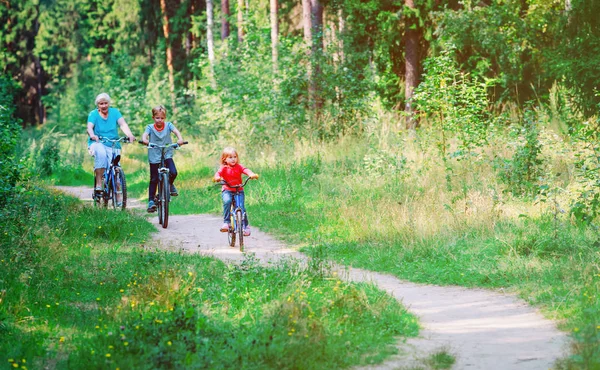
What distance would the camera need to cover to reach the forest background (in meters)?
9.95

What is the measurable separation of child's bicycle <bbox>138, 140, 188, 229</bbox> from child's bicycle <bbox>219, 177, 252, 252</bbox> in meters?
1.94

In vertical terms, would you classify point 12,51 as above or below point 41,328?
above

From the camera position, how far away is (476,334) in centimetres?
721

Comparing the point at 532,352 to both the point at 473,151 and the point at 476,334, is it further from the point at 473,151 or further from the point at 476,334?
the point at 473,151

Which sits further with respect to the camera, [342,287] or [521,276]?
[521,276]

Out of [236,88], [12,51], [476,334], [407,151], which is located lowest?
[476,334]

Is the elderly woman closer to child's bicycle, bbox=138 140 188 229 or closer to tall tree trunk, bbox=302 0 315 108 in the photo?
child's bicycle, bbox=138 140 188 229

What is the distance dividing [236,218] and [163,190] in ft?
7.91

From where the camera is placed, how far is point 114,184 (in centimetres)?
1406

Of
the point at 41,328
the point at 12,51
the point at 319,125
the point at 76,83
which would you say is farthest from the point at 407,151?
the point at 12,51

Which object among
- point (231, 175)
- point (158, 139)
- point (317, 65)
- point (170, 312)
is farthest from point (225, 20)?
point (170, 312)

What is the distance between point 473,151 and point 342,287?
7371mm

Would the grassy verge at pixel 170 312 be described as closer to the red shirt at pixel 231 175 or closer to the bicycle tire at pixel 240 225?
the bicycle tire at pixel 240 225

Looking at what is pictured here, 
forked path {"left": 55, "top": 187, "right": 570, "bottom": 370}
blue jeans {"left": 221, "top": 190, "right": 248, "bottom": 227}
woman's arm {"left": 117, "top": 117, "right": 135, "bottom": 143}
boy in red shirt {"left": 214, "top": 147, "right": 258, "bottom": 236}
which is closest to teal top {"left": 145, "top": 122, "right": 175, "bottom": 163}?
woman's arm {"left": 117, "top": 117, "right": 135, "bottom": 143}
